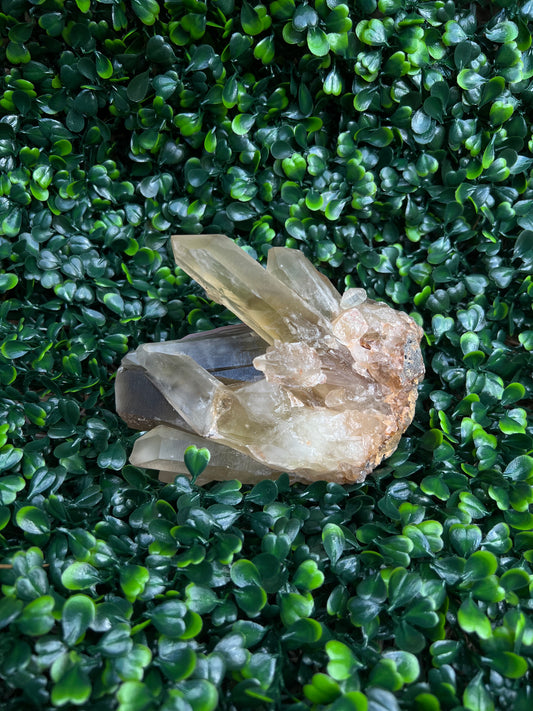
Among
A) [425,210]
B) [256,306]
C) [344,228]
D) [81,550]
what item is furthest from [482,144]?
[81,550]

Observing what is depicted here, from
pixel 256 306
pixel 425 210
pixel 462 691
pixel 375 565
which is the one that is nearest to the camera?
pixel 462 691

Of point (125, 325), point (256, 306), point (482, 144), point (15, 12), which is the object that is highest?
point (15, 12)

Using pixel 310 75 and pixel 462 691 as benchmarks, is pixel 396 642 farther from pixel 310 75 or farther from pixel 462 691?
pixel 310 75

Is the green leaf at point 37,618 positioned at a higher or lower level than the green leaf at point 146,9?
lower

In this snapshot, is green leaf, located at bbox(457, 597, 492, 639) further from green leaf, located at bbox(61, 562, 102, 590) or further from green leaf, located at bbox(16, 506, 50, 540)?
green leaf, located at bbox(16, 506, 50, 540)

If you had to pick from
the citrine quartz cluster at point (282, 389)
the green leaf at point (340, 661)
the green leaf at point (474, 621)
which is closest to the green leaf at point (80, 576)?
the citrine quartz cluster at point (282, 389)

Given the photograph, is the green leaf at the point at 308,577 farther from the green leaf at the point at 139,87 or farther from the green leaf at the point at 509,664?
the green leaf at the point at 139,87
